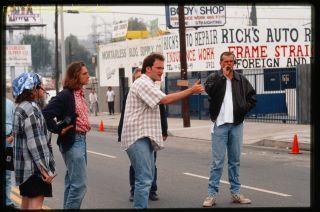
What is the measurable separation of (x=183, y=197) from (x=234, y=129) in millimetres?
1433

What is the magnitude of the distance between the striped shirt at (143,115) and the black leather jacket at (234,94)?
5.27 feet

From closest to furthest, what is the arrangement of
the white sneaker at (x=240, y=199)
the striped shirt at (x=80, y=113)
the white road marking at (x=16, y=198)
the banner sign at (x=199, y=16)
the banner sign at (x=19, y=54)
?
the striped shirt at (x=80, y=113)
the white sneaker at (x=240, y=199)
the white road marking at (x=16, y=198)
the banner sign at (x=199, y=16)
the banner sign at (x=19, y=54)

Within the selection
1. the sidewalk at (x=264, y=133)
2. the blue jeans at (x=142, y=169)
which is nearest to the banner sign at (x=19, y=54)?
the sidewalk at (x=264, y=133)

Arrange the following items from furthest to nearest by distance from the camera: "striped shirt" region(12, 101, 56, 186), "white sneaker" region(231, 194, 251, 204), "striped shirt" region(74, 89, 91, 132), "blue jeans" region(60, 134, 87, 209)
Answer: "white sneaker" region(231, 194, 251, 204)
"striped shirt" region(74, 89, 91, 132)
"blue jeans" region(60, 134, 87, 209)
"striped shirt" region(12, 101, 56, 186)

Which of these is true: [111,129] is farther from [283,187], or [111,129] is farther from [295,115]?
[283,187]

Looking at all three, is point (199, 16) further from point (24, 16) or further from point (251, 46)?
point (24, 16)

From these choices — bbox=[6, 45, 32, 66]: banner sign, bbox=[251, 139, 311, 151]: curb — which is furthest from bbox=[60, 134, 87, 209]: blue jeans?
bbox=[6, 45, 32, 66]: banner sign

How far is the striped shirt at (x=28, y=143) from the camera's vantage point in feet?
18.4

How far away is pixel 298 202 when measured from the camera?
8039mm

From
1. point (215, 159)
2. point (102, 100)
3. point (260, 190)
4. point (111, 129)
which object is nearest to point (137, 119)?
point (215, 159)

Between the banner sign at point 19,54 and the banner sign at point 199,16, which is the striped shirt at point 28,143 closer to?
the banner sign at point 199,16

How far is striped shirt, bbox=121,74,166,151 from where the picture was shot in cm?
626

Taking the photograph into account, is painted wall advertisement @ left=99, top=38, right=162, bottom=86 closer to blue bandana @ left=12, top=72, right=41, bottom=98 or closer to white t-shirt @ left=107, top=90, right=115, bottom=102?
white t-shirt @ left=107, top=90, right=115, bottom=102

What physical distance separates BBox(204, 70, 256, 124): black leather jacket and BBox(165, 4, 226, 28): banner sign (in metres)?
17.4
